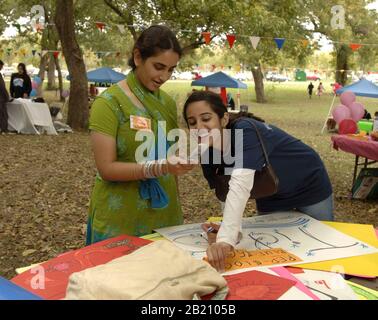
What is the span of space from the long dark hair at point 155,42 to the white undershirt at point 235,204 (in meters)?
0.49

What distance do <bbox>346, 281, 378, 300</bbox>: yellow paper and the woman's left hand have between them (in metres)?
0.33

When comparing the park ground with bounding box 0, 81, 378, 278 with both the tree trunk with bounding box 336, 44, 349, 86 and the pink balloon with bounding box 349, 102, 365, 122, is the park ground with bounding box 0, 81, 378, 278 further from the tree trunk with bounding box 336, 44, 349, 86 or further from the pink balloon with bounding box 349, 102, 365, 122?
the tree trunk with bounding box 336, 44, 349, 86

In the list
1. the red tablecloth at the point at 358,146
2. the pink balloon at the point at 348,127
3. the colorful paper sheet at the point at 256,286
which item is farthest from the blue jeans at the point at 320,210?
the pink balloon at the point at 348,127

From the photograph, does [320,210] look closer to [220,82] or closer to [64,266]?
[64,266]

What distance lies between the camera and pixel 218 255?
1.30 meters

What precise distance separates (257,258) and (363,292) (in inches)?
12.4

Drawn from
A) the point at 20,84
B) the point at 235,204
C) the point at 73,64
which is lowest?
the point at 235,204

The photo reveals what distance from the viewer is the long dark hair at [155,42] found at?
61.6 inches

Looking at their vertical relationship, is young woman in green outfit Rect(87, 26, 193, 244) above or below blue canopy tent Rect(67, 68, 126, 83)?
below

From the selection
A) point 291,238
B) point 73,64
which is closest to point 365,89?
point 73,64

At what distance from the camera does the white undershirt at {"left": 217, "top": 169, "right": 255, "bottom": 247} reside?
53.7 inches

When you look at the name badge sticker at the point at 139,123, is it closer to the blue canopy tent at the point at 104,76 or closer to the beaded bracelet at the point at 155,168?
the beaded bracelet at the point at 155,168

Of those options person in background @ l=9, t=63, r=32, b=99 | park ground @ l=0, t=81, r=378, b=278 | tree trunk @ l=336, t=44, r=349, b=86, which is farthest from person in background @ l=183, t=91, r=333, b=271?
tree trunk @ l=336, t=44, r=349, b=86

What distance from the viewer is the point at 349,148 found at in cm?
491
